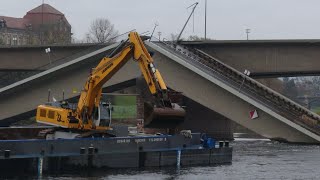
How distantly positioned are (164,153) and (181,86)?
21.8 meters

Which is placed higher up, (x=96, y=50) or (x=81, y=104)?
(x=96, y=50)

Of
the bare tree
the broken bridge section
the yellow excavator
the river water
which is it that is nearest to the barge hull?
the river water

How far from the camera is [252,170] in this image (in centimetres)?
4438

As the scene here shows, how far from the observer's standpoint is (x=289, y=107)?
6469 cm

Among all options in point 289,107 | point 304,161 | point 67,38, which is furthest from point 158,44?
point 67,38

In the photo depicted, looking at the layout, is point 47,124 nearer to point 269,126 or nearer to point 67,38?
point 269,126

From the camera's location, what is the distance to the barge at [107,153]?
38.7 m

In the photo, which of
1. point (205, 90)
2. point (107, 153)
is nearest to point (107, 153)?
point (107, 153)

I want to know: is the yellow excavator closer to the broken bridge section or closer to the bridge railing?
the broken bridge section

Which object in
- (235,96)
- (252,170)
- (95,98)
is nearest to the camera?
(95,98)

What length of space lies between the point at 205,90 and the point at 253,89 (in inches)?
177

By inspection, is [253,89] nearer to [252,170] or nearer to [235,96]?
[235,96]

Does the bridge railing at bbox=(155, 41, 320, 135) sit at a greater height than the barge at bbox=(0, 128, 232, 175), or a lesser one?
greater

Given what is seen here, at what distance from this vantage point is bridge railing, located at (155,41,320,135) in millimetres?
63188
